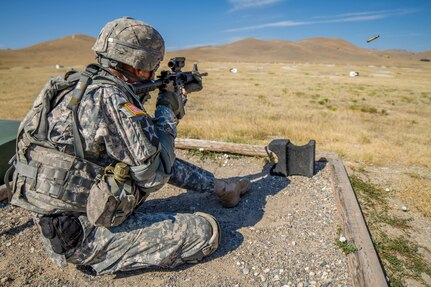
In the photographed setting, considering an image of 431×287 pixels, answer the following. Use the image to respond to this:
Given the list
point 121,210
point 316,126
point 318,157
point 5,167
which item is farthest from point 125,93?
point 316,126

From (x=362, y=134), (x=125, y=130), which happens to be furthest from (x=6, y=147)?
(x=362, y=134)

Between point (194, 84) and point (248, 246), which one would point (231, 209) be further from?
point (194, 84)

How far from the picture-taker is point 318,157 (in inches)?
215

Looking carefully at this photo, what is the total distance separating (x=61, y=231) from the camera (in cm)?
259

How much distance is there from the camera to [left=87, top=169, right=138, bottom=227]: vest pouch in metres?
2.48

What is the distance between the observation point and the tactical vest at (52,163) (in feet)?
8.09

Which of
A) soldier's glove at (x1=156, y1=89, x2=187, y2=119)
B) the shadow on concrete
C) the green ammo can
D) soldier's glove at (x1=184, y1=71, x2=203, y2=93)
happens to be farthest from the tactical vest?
the green ammo can

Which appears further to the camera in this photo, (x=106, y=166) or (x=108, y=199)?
(x=106, y=166)

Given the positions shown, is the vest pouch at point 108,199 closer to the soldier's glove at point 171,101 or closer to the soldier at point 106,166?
the soldier at point 106,166

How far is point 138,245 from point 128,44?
1.59 metres

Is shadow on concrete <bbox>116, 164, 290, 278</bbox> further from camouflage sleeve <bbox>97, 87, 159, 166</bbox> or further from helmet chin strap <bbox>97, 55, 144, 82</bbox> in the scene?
helmet chin strap <bbox>97, 55, 144, 82</bbox>

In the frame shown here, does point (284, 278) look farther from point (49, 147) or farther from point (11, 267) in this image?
point (11, 267)

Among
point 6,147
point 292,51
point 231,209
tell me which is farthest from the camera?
point 292,51

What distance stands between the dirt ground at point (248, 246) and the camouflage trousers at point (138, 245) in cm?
19
